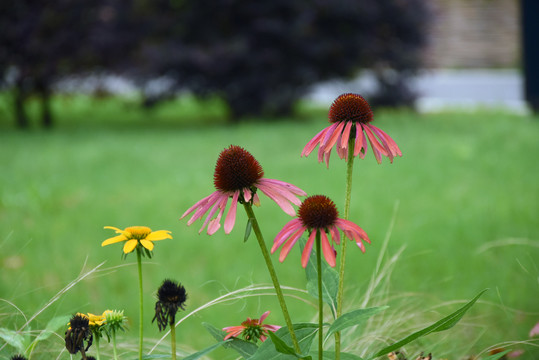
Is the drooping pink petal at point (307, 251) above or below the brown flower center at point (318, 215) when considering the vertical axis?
below

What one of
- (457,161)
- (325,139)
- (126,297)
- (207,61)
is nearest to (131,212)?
(126,297)

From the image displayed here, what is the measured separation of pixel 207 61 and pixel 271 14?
3.87 feet

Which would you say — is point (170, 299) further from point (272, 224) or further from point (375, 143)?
point (272, 224)

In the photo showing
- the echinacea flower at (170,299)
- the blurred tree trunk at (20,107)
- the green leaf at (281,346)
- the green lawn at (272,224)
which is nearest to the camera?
the green leaf at (281,346)

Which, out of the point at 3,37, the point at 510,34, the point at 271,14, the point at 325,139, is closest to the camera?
the point at 325,139

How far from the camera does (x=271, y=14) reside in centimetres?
827

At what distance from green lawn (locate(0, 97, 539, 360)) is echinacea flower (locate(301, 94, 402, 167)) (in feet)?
1.19

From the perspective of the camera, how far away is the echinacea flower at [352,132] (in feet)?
3.20

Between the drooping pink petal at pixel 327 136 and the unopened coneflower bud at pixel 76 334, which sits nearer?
the unopened coneflower bud at pixel 76 334

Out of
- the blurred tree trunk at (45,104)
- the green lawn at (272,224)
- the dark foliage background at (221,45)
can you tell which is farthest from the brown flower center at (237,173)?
the blurred tree trunk at (45,104)

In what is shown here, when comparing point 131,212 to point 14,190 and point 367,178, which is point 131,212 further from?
point 367,178

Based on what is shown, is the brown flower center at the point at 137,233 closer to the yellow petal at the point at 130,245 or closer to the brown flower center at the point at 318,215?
the yellow petal at the point at 130,245

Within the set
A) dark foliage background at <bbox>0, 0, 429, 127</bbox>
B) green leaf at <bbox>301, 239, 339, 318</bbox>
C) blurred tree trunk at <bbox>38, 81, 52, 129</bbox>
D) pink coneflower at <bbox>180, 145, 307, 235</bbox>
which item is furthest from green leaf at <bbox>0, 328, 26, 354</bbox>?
blurred tree trunk at <bbox>38, 81, 52, 129</bbox>

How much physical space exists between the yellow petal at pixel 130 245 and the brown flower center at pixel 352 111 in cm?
39
